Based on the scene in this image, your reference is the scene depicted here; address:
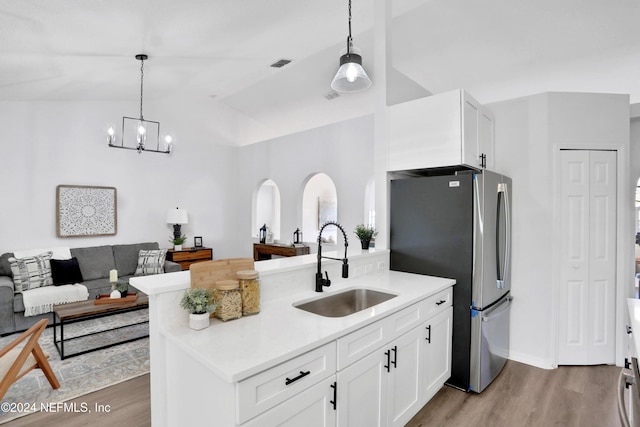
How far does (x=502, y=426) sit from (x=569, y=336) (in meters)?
1.42

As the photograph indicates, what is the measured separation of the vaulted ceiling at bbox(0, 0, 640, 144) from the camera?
264 centimetres

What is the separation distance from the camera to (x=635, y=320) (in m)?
1.64

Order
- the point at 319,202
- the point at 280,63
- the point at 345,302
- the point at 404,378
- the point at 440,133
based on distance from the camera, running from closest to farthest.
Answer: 1. the point at 404,378
2. the point at 345,302
3. the point at 440,133
4. the point at 280,63
5. the point at 319,202

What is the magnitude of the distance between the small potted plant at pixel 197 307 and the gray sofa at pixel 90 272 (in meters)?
3.40

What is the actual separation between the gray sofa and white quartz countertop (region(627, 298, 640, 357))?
497 cm

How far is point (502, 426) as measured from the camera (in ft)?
7.08

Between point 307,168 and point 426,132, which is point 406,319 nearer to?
point 426,132

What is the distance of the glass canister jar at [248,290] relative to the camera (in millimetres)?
1724

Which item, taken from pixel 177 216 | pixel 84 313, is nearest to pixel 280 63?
pixel 177 216

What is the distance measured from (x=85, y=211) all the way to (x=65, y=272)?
3.85 ft

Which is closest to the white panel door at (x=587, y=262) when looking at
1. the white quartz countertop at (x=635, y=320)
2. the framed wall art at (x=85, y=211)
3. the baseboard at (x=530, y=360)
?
the baseboard at (x=530, y=360)

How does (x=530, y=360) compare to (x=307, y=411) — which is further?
(x=530, y=360)

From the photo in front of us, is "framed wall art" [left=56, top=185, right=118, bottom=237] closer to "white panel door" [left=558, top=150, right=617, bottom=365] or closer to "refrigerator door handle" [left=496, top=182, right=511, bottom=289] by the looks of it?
"refrigerator door handle" [left=496, top=182, right=511, bottom=289]

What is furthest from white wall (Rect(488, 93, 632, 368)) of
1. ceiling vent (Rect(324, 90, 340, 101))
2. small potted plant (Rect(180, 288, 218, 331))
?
ceiling vent (Rect(324, 90, 340, 101))
